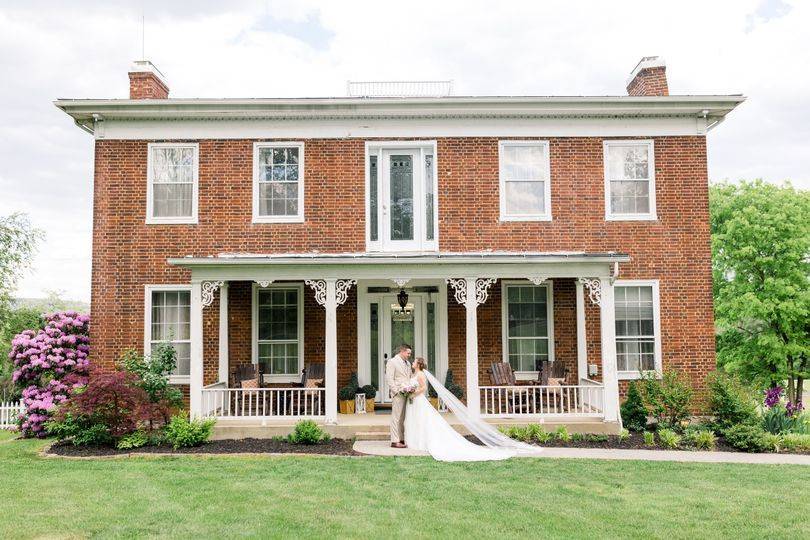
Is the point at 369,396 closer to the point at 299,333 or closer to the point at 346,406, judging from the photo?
the point at 346,406

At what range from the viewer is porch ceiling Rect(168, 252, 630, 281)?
38.5 ft

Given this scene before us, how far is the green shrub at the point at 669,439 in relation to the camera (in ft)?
35.9

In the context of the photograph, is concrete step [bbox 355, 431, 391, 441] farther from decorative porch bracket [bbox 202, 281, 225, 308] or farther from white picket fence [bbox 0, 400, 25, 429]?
white picket fence [bbox 0, 400, 25, 429]

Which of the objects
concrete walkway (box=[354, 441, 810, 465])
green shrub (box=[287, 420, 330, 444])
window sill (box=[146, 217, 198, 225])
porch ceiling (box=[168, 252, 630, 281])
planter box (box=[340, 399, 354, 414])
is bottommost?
concrete walkway (box=[354, 441, 810, 465])

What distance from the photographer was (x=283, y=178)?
13945mm

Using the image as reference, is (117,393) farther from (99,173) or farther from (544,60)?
(544,60)

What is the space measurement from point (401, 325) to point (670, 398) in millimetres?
5807

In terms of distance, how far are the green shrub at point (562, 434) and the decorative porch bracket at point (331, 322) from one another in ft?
13.4

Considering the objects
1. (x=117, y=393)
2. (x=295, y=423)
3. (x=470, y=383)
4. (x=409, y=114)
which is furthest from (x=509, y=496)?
(x=409, y=114)

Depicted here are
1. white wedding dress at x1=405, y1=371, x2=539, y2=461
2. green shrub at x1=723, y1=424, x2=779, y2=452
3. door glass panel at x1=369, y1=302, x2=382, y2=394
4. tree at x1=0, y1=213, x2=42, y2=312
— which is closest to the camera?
white wedding dress at x1=405, y1=371, x2=539, y2=461

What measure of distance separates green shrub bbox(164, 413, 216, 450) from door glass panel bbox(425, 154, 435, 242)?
238 inches

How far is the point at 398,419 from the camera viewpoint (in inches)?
433

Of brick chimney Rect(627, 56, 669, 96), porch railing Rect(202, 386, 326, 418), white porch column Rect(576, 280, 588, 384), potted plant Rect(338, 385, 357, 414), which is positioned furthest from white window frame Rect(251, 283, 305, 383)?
brick chimney Rect(627, 56, 669, 96)

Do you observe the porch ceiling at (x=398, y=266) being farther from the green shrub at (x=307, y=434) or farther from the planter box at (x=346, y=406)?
the planter box at (x=346, y=406)
